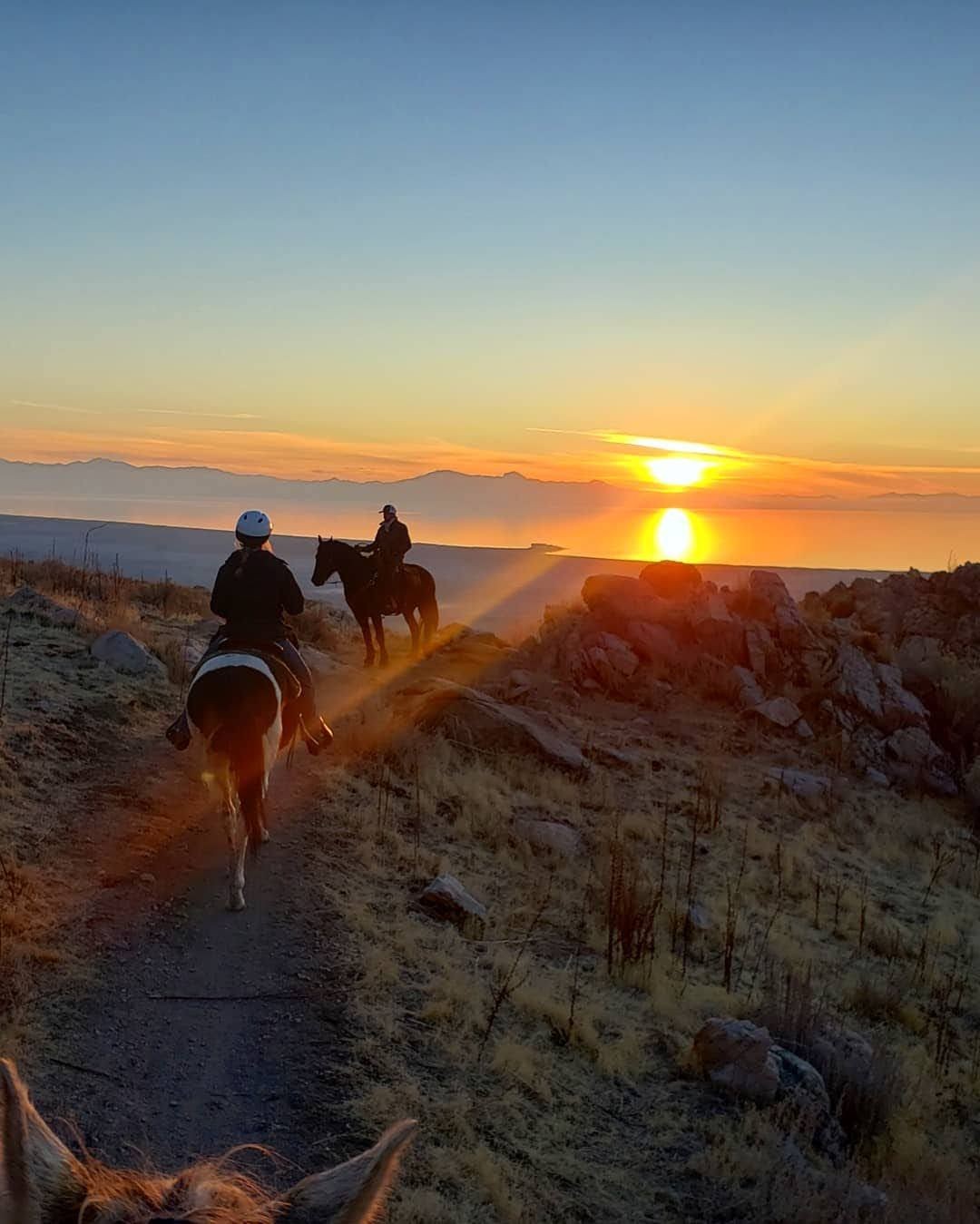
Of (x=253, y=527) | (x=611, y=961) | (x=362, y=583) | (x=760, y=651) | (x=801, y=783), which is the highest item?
(x=253, y=527)

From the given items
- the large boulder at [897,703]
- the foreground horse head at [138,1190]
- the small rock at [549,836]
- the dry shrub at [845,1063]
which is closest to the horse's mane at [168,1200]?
the foreground horse head at [138,1190]

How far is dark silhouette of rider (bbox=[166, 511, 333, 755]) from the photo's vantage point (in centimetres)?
864

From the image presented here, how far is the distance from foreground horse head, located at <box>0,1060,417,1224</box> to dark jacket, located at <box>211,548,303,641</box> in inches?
277

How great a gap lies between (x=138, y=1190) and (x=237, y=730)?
617 cm

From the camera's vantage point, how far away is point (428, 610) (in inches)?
795

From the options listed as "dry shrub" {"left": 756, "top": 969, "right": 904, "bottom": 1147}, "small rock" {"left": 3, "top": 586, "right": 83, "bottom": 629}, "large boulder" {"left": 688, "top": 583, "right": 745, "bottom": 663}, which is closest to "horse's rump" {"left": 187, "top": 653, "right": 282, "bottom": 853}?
"dry shrub" {"left": 756, "top": 969, "right": 904, "bottom": 1147}

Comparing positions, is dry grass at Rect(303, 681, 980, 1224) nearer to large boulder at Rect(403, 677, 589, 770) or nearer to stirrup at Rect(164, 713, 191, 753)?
large boulder at Rect(403, 677, 589, 770)

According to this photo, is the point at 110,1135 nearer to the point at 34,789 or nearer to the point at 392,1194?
the point at 392,1194

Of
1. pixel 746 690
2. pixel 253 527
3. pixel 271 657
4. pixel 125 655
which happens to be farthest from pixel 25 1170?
pixel 746 690

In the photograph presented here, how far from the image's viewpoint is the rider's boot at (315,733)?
9.35 metres

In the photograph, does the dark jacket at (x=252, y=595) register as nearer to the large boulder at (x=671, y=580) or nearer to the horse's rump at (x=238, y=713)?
the horse's rump at (x=238, y=713)

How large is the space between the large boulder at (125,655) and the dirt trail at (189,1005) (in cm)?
363

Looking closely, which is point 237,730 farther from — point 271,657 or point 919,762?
point 919,762

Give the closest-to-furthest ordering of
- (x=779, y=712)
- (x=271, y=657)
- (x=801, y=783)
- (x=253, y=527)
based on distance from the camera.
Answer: (x=271, y=657)
(x=253, y=527)
(x=801, y=783)
(x=779, y=712)
